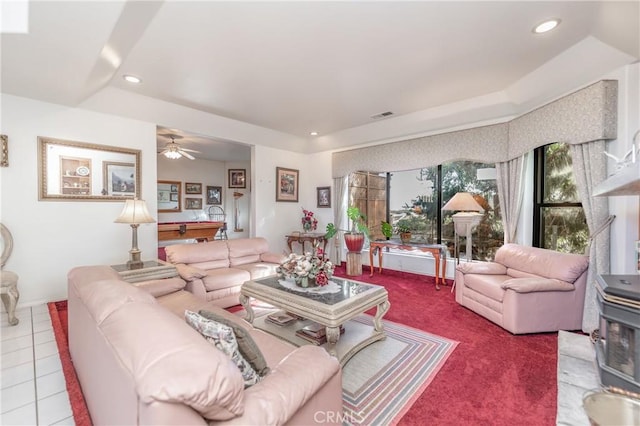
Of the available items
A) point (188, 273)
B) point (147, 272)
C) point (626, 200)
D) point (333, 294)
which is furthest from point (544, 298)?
point (147, 272)

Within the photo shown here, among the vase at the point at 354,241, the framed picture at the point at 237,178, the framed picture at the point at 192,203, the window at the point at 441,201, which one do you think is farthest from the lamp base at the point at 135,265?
the framed picture at the point at 237,178

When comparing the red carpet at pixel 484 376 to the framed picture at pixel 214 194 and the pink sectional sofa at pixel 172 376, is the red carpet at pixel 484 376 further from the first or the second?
the framed picture at pixel 214 194

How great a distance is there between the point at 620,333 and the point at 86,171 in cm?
574

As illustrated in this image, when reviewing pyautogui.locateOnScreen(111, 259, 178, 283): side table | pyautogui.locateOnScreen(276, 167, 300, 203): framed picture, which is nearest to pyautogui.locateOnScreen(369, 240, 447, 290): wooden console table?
pyautogui.locateOnScreen(276, 167, 300, 203): framed picture

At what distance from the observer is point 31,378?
2.07 m

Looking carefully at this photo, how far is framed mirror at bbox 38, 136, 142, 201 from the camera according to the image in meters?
3.51

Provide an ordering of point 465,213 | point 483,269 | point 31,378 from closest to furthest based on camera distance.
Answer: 1. point 31,378
2. point 483,269
3. point 465,213

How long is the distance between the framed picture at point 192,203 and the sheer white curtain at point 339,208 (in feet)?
15.4

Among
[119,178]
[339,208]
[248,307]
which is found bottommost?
[248,307]

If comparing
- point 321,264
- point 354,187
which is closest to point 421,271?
point 354,187

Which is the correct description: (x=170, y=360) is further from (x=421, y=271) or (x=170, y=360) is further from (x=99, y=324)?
(x=421, y=271)

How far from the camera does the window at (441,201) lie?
459 cm

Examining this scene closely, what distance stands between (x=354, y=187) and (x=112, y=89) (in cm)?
445

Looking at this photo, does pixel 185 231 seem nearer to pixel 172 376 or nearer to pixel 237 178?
pixel 237 178
